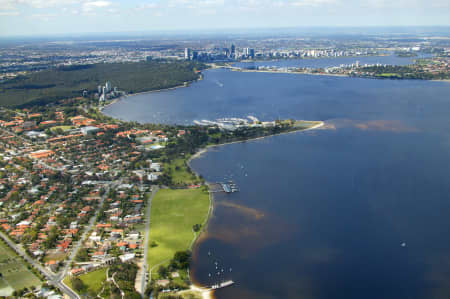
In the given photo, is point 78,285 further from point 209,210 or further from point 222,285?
point 209,210

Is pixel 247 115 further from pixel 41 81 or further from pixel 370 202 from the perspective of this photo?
pixel 41 81

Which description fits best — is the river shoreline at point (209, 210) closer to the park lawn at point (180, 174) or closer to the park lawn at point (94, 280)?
the park lawn at point (180, 174)

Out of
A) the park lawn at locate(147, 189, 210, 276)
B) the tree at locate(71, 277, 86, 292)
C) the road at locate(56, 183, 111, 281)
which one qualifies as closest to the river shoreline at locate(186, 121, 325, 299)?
the park lawn at locate(147, 189, 210, 276)

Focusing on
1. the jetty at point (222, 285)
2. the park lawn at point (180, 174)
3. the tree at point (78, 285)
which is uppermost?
the park lawn at point (180, 174)

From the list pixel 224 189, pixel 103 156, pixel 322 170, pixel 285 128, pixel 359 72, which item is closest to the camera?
pixel 224 189

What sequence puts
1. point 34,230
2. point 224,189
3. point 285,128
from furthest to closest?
point 285,128, point 224,189, point 34,230

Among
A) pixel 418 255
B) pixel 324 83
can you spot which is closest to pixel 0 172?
pixel 418 255

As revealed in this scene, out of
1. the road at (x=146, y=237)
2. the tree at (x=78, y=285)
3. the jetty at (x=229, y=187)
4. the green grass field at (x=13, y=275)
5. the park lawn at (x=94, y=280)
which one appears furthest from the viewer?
the jetty at (x=229, y=187)

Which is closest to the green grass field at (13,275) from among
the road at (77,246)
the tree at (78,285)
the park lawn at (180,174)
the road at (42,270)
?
the road at (42,270)
